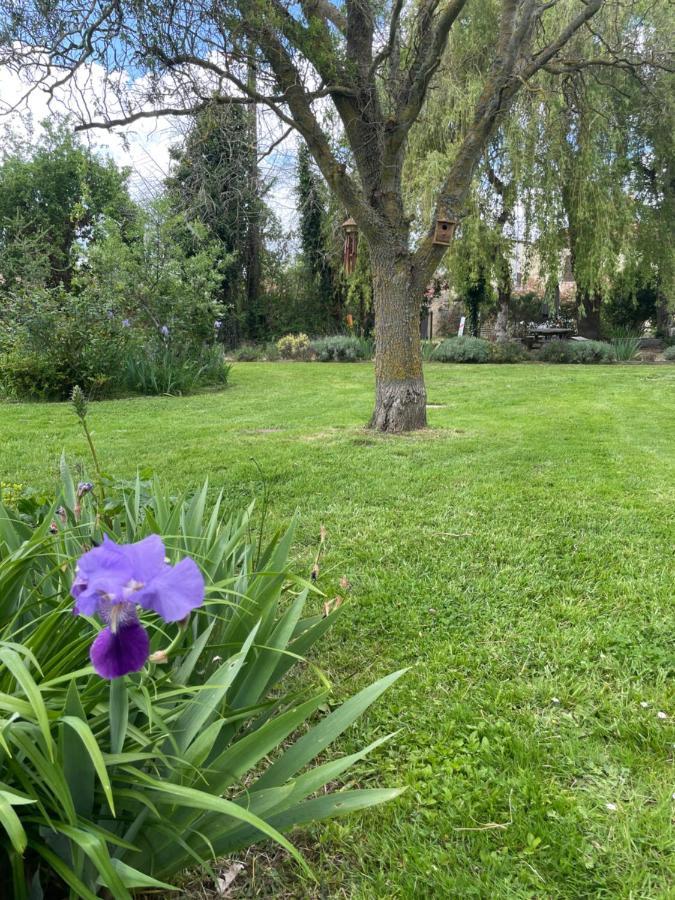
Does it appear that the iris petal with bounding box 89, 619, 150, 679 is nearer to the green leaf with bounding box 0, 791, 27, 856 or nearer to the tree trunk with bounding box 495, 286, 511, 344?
the green leaf with bounding box 0, 791, 27, 856

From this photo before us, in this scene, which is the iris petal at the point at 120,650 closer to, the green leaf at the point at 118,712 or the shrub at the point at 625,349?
the green leaf at the point at 118,712

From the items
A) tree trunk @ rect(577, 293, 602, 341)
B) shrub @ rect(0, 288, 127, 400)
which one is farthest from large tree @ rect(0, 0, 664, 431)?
tree trunk @ rect(577, 293, 602, 341)

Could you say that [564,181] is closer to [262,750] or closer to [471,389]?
[471,389]

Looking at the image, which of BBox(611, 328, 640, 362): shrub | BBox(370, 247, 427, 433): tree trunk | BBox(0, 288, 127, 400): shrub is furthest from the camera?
BBox(611, 328, 640, 362): shrub

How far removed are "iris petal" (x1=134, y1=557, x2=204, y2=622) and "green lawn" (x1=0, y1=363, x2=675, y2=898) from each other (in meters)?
0.93

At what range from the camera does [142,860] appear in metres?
0.95

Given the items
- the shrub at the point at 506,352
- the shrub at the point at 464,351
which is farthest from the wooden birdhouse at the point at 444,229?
the shrub at the point at 506,352

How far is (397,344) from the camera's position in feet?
18.0

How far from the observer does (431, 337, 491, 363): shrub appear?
554 inches

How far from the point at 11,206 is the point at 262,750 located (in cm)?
2281

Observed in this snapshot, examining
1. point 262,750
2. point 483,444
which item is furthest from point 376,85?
point 262,750

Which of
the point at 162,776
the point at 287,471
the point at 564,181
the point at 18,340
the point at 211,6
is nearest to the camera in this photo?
the point at 162,776

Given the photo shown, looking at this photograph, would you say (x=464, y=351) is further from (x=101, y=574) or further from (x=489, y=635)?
(x=101, y=574)

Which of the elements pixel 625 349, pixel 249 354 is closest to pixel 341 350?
pixel 249 354
